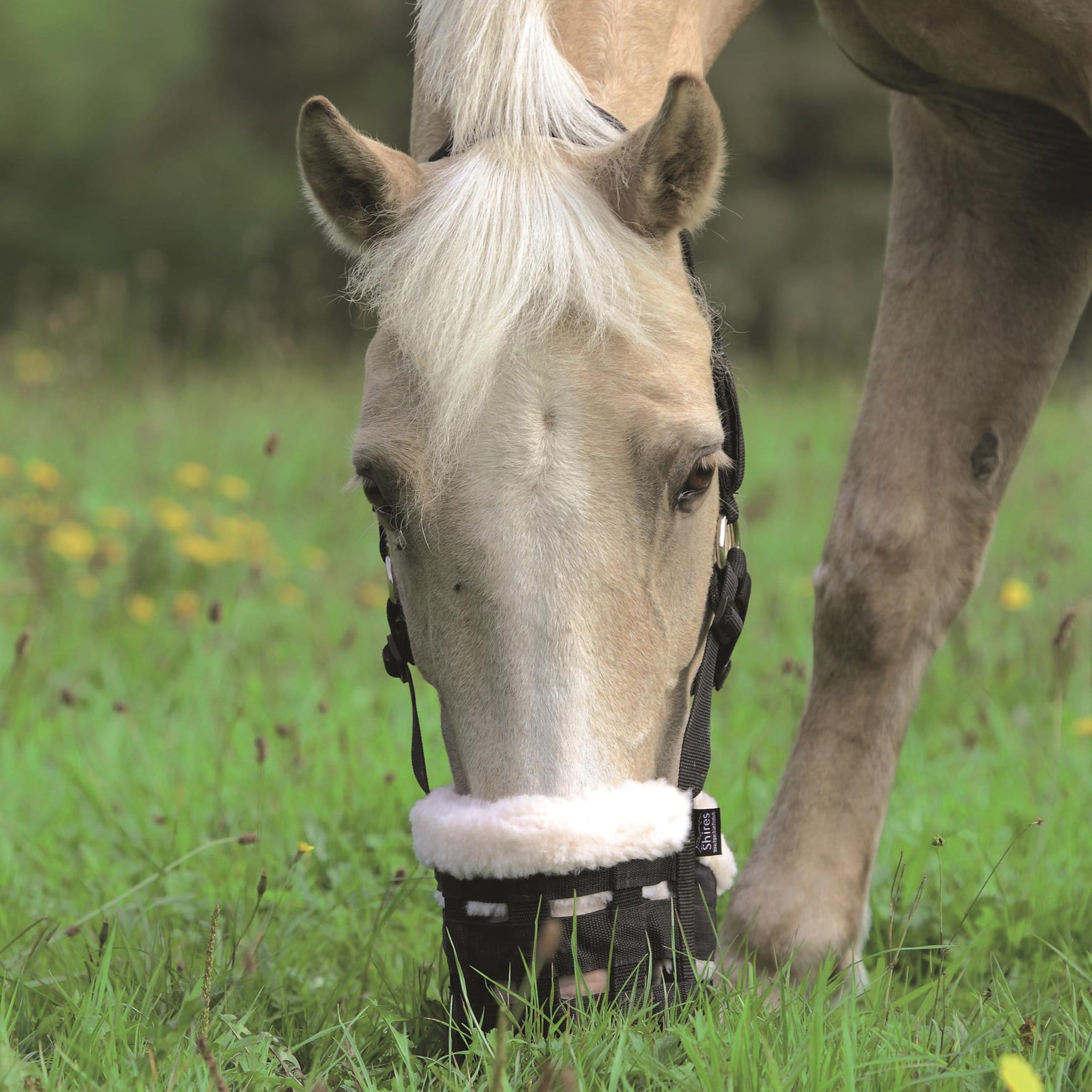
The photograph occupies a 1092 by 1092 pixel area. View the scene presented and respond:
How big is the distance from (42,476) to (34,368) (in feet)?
10.4

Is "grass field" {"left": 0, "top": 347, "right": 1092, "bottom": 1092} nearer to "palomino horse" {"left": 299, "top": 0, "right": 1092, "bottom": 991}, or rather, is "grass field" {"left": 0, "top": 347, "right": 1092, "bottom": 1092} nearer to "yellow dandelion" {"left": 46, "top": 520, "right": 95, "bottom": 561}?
"yellow dandelion" {"left": 46, "top": 520, "right": 95, "bottom": 561}

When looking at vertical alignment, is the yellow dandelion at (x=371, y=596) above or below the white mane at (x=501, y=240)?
below

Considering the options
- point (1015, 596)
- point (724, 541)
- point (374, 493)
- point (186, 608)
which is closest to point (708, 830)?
point (724, 541)

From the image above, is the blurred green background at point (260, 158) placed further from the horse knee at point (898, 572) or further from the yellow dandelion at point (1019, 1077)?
the yellow dandelion at point (1019, 1077)

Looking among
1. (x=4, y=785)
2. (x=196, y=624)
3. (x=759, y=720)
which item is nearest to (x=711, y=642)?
(x=759, y=720)

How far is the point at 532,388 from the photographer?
5.94 ft

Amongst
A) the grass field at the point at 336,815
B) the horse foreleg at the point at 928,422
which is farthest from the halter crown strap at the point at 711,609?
the horse foreleg at the point at 928,422

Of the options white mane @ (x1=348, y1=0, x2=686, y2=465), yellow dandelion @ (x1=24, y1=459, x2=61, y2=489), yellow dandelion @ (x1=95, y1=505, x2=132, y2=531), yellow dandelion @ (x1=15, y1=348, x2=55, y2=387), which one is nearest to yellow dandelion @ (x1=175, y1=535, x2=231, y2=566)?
yellow dandelion @ (x1=95, y1=505, x2=132, y2=531)

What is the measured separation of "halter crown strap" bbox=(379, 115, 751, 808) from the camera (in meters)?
2.06

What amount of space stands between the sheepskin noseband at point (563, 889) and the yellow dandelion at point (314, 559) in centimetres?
354

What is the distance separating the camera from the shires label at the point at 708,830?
2059mm

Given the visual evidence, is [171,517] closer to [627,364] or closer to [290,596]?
[290,596]

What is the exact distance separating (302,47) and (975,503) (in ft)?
53.3

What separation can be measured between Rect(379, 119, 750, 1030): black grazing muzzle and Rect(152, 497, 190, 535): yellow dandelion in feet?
10.5
